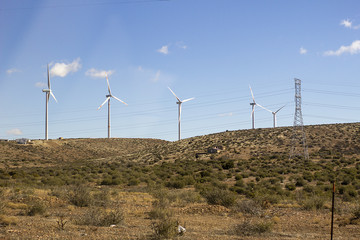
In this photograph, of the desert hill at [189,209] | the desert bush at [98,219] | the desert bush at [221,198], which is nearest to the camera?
the desert hill at [189,209]

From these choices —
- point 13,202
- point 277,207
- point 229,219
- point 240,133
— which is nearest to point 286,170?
point 277,207

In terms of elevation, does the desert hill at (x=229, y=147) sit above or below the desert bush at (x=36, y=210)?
above

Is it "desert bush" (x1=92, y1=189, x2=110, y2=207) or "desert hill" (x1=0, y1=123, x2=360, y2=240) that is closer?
"desert hill" (x1=0, y1=123, x2=360, y2=240)

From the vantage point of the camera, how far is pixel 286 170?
203ft

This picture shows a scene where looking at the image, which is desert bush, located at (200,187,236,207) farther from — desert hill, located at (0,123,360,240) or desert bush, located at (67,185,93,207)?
desert bush, located at (67,185,93,207)

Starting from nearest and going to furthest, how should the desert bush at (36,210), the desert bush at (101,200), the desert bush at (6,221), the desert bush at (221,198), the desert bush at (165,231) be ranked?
the desert bush at (165,231) → the desert bush at (6,221) → the desert bush at (36,210) → the desert bush at (221,198) → the desert bush at (101,200)

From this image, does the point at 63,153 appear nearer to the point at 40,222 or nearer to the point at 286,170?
the point at 286,170

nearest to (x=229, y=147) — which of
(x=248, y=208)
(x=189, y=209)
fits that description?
(x=189, y=209)

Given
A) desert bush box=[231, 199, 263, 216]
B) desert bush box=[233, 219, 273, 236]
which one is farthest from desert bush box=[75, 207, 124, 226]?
desert bush box=[231, 199, 263, 216]

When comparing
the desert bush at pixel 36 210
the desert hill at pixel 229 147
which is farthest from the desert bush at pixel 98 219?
the desert hill at pixel 229 147

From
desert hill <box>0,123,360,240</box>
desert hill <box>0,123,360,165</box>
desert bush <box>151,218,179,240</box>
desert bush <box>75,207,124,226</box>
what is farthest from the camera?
desert hill <box>0,123,360,165</box>

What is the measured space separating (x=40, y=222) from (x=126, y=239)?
273 inches

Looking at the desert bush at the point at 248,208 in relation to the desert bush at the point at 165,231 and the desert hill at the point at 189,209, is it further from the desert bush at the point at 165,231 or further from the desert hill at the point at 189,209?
the desert bush at the point at 165,231

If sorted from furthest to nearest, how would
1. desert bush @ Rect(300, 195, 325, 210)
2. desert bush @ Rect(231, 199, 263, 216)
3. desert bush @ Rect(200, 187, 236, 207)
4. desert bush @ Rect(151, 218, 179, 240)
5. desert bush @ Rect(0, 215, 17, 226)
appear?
desert bush @ Rect(200, 187, 236, 207)
desert bush @ Rect(300, 195, 325, 210)
desert bush @ Rect(231, 199, 263, 216)
desert bush @ Rect(0, 215, 17, 226)
desert bush @ Rect(151, 218, 179, 240)
